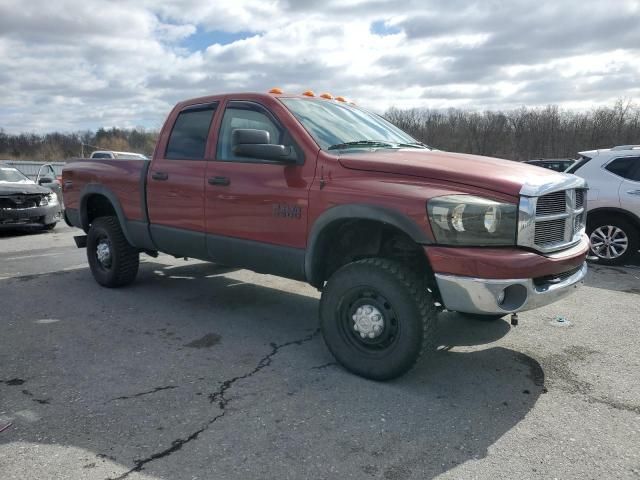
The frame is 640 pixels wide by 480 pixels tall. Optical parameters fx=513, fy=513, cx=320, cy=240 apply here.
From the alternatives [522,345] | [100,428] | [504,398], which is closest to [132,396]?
[100,428]

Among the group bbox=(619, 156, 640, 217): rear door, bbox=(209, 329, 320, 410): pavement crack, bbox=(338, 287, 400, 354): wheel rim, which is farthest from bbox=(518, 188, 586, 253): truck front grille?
bbox=(619, 156, 640, 217): rear door

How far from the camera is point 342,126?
4.39 metres

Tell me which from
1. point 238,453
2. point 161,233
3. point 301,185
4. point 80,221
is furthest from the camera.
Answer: point 80,221

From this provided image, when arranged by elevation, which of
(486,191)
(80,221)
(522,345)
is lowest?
(522,345)

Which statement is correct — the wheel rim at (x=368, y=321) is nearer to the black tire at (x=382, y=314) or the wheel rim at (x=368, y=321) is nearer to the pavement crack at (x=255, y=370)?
the black tire at (x=382, y=314)

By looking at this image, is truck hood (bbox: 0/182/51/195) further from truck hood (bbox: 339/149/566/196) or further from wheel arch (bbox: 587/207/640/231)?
wheel arch (bbox: 587/207/640/231)

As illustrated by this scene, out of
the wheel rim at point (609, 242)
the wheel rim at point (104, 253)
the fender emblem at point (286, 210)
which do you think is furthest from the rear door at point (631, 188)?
the wheel rim at point (104, 253)

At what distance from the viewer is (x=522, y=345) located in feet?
14.2

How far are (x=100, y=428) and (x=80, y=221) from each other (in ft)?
13.2

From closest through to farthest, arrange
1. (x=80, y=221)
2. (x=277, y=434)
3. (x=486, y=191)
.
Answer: (x=277, y=434) < (x=486, y=191) < (x=80, y=221)

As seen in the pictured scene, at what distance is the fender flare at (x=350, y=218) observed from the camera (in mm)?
3273

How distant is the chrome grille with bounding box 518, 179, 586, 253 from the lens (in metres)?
3.13

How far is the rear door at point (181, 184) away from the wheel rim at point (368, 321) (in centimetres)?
174

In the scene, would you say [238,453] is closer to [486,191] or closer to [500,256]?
[500,256]
